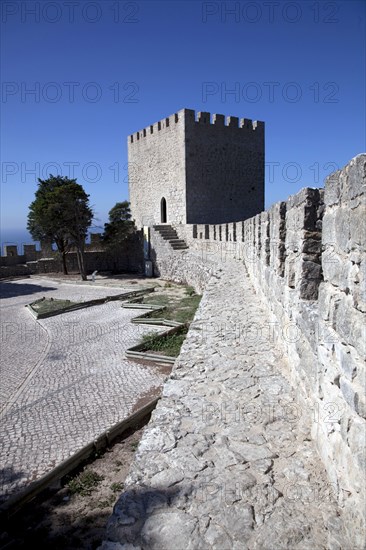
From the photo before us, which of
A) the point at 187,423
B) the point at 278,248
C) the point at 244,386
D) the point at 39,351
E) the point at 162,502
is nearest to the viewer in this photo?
the point at 162,502

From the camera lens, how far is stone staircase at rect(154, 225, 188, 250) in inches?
700

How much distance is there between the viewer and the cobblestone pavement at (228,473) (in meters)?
1.57

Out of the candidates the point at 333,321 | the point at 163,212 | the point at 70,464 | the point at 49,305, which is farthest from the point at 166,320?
the point at 163,212

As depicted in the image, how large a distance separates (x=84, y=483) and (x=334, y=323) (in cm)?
314

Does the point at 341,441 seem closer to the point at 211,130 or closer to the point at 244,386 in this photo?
the point at 244,386

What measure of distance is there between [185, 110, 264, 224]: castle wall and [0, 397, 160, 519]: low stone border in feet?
48.4

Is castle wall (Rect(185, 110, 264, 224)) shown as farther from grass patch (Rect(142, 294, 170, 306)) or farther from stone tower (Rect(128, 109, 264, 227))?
grass patch (Rect(142, 294, 170, 306))

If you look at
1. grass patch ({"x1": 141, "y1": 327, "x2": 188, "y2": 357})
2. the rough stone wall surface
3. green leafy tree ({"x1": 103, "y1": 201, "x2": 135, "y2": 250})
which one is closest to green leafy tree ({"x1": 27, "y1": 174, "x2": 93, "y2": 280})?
green leafy tree ({"x1": 103, "y1": 201, "x2": 135, "y2": 250})

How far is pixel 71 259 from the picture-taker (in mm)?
22703

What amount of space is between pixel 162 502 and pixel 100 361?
18.5 ft

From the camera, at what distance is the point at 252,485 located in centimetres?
185

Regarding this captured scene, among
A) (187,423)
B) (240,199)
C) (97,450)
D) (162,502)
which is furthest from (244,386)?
(240,199)

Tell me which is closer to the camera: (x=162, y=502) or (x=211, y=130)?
(x=162, y=502)

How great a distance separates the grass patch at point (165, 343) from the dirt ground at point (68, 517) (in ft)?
11.5
